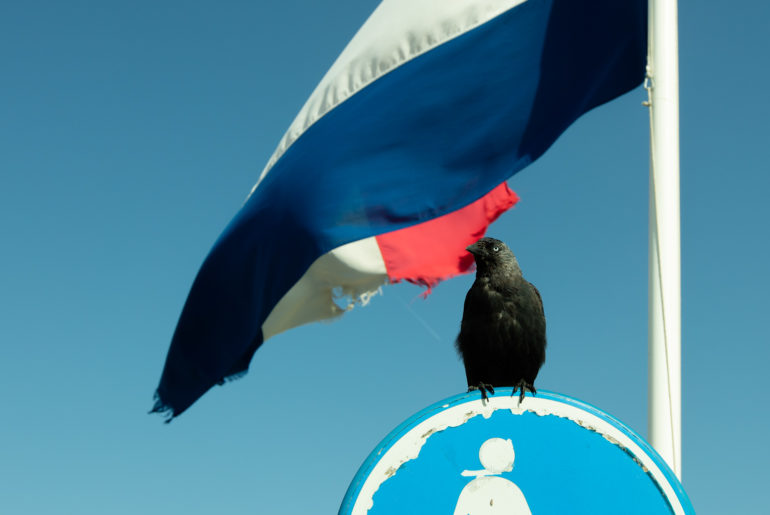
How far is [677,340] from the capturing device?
12.9ft

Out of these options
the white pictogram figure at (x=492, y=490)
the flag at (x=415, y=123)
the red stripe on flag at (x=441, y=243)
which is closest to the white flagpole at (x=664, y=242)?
the flag at (x=415, y=123)

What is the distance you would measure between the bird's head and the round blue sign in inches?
63.7

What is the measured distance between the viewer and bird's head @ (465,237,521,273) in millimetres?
3713

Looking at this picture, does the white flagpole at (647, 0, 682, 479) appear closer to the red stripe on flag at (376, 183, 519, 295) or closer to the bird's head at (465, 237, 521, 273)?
the bird's head at (465, 237, 521, 273)

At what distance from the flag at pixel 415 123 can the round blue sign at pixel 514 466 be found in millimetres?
3161

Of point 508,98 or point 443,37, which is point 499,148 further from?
point 443,37

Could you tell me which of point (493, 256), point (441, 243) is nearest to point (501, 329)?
point (493, 256)

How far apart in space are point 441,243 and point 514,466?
13.3 ft

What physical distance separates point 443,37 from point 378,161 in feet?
2.64

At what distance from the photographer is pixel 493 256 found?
3.76 meters

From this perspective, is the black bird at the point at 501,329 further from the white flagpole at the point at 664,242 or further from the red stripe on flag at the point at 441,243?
the red stripe on flag at the point at 441,243

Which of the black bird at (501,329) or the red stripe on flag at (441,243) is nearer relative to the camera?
the black bird at (501,329)

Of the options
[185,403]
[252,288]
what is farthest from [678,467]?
[185,403]

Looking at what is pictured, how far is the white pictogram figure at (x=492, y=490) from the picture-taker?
6.55 ft
